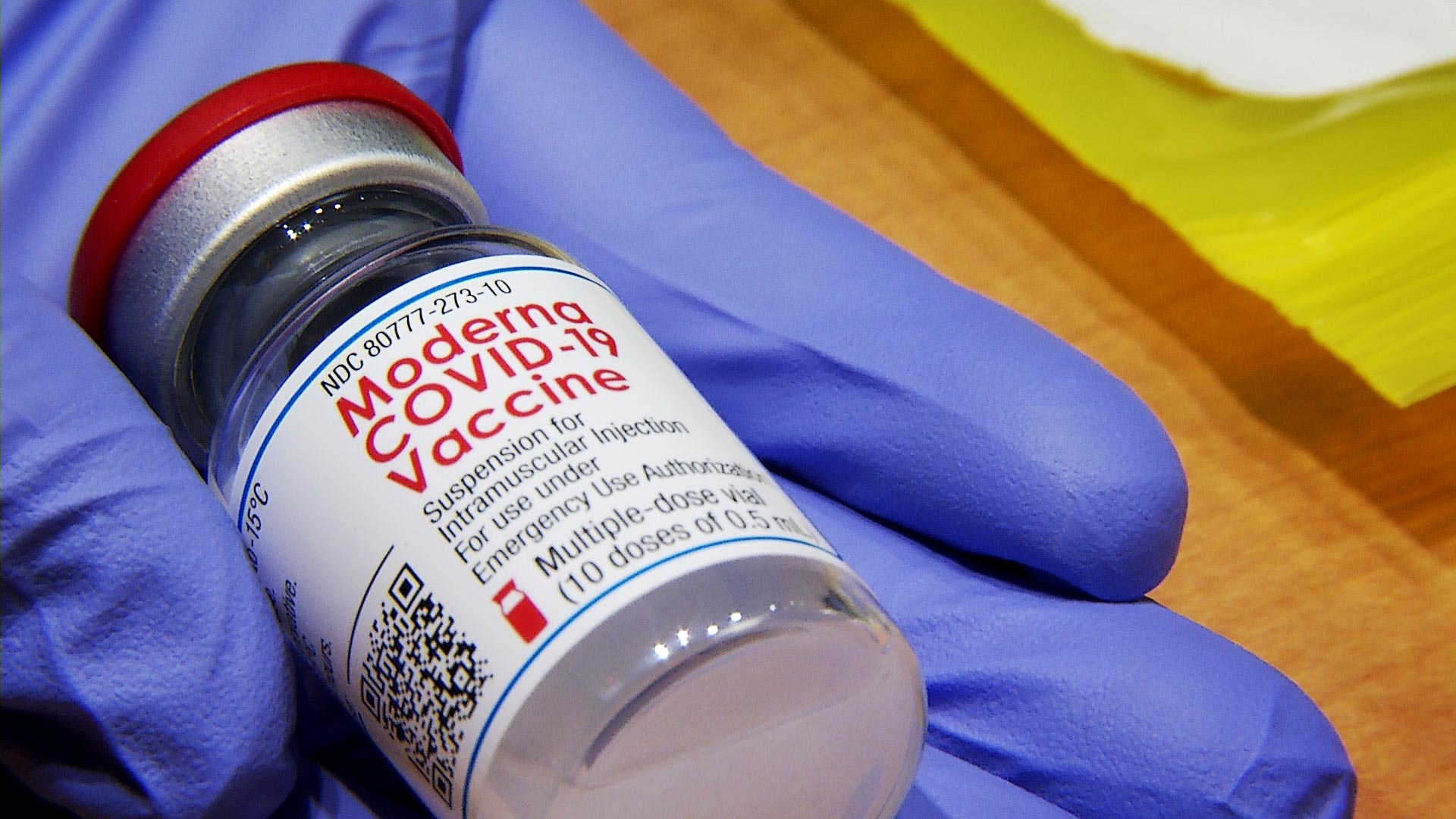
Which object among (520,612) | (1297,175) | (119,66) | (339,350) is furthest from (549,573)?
(1297,175)

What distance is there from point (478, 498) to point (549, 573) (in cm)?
4

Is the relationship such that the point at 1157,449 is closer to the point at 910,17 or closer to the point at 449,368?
the point at 449,368

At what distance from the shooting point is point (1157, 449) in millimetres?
519

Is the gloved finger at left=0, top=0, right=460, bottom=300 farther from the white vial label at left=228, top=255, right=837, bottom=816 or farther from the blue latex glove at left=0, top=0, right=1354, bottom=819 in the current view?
the white vial label at left=228, top=255, right=837, bottom=816

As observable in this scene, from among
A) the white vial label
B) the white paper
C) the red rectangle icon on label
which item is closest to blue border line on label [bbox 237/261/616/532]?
the white vial label

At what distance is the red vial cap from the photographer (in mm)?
444

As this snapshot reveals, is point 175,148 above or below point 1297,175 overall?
above

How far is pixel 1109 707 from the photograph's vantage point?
1.60ft

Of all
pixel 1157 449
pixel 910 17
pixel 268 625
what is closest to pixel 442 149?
pixel 268 625

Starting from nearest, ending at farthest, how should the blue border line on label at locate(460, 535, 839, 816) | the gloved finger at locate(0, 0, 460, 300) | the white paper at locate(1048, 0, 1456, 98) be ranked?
the blue border line on label at locate(460, 535, 839, 816) < the gloved finger at locate(0, 0, 460, 300) < the white paper at locate(1048, 0, 1456, 98)

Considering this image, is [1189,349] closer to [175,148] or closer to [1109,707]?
[1109,707]

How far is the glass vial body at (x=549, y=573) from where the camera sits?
360 mm

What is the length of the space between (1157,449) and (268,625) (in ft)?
1.19

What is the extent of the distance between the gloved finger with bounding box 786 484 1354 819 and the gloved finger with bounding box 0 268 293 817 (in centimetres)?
27
